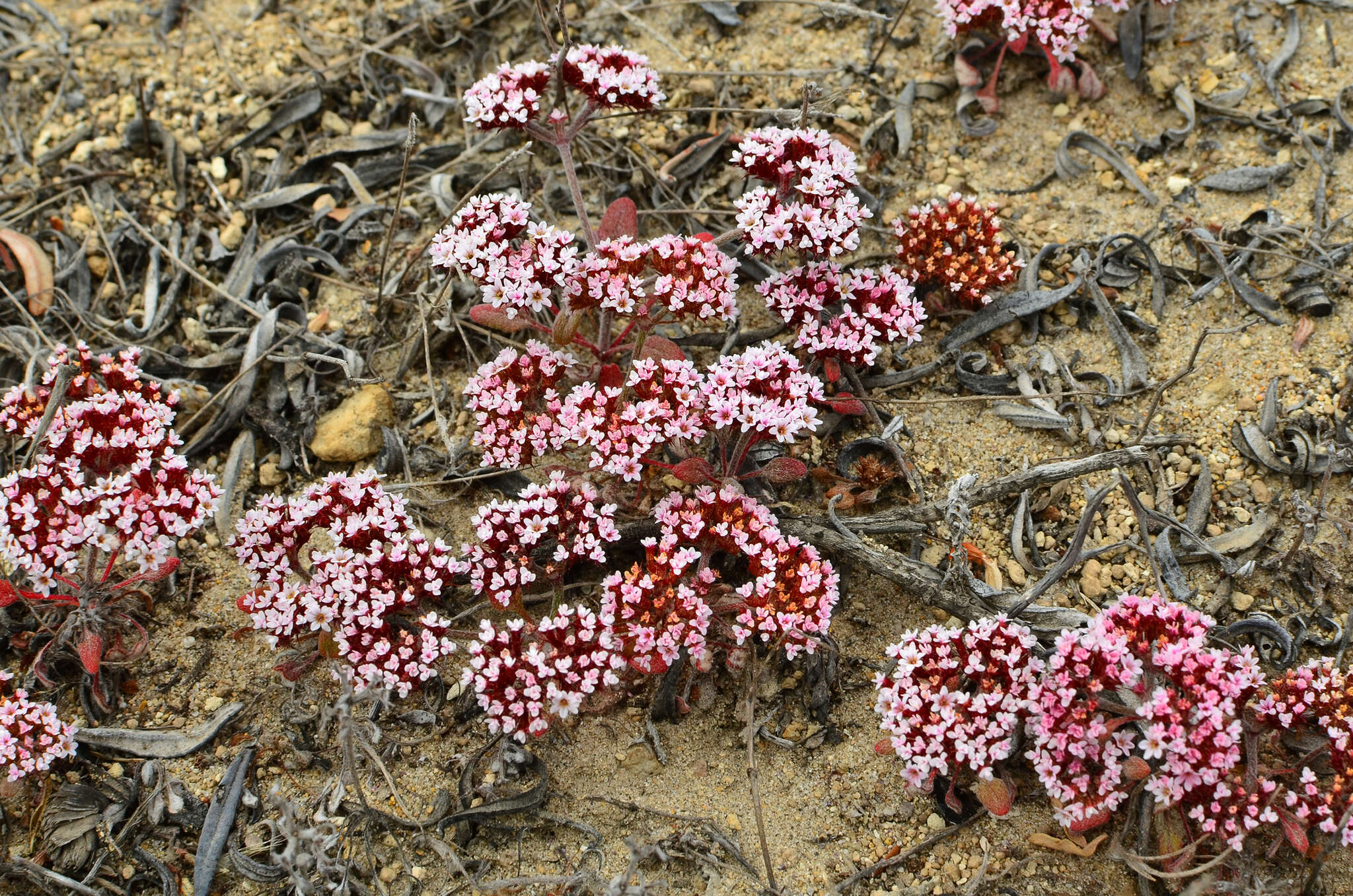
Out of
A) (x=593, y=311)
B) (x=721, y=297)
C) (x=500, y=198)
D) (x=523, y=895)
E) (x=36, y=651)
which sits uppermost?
(x=500, y=198)

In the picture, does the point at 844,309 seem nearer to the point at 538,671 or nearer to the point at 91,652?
the point at 538,671

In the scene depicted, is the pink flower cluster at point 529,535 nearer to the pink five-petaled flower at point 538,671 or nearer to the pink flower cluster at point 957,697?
the pink five-petaled flower at point 538,671

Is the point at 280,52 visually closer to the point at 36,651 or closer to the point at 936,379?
the point at 36,651

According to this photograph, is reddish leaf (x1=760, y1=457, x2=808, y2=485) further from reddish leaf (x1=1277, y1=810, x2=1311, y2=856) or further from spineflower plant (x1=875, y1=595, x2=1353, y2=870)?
reddish leaf (x1=1277, y1=810, x2=1311, y2=856)

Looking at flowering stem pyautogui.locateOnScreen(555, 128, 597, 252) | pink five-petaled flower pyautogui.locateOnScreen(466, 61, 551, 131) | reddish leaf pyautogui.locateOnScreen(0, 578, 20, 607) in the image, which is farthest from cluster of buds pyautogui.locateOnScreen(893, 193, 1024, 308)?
reddish leaf pyautogui.locateOnScreen(0, 578, 20, 607)

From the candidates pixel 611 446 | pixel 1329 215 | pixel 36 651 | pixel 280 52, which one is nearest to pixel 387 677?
pixel 611 446

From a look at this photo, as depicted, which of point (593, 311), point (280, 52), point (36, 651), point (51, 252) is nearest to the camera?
point (36, 651)
